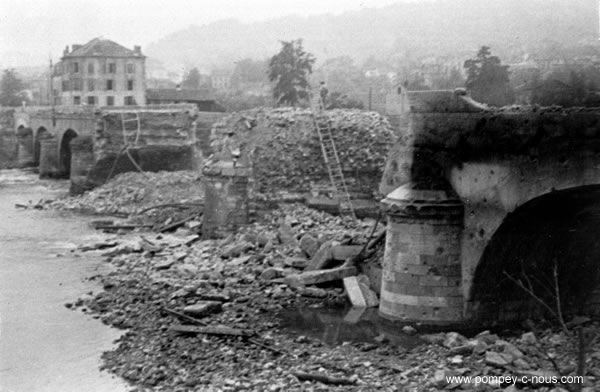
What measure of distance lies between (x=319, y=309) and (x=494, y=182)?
5564 mm

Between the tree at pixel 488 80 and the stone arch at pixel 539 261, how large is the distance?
299 centimetres

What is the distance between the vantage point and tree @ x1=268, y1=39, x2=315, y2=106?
172 feet

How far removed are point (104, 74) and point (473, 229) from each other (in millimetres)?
64157

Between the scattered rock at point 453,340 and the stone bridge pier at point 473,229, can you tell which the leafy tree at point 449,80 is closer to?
the stone bridge pier at point 473,229

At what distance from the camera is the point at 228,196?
3070 centimetres

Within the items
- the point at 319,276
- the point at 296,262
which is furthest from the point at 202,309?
→ the point at 296,262

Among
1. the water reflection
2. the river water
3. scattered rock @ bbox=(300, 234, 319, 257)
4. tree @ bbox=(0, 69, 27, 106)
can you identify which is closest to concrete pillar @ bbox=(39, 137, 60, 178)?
the river water

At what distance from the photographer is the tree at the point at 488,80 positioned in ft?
65.6

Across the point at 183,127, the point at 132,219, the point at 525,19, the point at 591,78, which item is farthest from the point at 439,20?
the point at 591,78

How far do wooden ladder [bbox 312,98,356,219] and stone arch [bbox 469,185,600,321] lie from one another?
35.9 feet

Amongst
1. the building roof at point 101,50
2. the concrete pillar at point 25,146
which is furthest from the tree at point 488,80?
the building roof at point 101,50

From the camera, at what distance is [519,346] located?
16.6 m

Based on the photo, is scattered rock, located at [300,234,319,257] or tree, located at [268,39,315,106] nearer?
scattered rock, located at [300,234,319,257]

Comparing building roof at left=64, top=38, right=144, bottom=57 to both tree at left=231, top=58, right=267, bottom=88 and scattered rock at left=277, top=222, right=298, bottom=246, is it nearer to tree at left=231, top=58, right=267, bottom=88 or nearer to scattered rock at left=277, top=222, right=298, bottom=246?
tree at left=231, top=58, right=267, bottom=88
